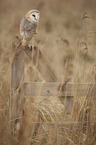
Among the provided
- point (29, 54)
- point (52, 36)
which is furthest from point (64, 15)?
point (29, 54)

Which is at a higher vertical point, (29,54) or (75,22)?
(75,22)

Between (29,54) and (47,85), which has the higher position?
(29,54)

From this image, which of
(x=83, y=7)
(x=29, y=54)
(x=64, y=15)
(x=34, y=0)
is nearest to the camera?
(x=83, y=7)

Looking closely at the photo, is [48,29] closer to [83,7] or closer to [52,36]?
[52,36]

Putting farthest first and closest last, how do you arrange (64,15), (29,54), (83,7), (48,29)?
(64,15), (48,29), (29,54), (83,7)

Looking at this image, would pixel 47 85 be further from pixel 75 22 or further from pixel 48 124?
pixel 75 22

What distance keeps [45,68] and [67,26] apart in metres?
7.86

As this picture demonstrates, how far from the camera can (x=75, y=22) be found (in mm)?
8961

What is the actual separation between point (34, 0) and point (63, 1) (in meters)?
1.89

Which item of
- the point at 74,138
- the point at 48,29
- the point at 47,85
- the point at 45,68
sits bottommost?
the point at 74,138

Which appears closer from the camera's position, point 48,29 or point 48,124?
point 48,124

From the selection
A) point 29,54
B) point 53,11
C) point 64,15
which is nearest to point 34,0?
point 53,11

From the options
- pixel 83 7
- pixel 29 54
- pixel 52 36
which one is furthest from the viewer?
pixel 52 36

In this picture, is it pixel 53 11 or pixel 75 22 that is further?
pixel 53 11
